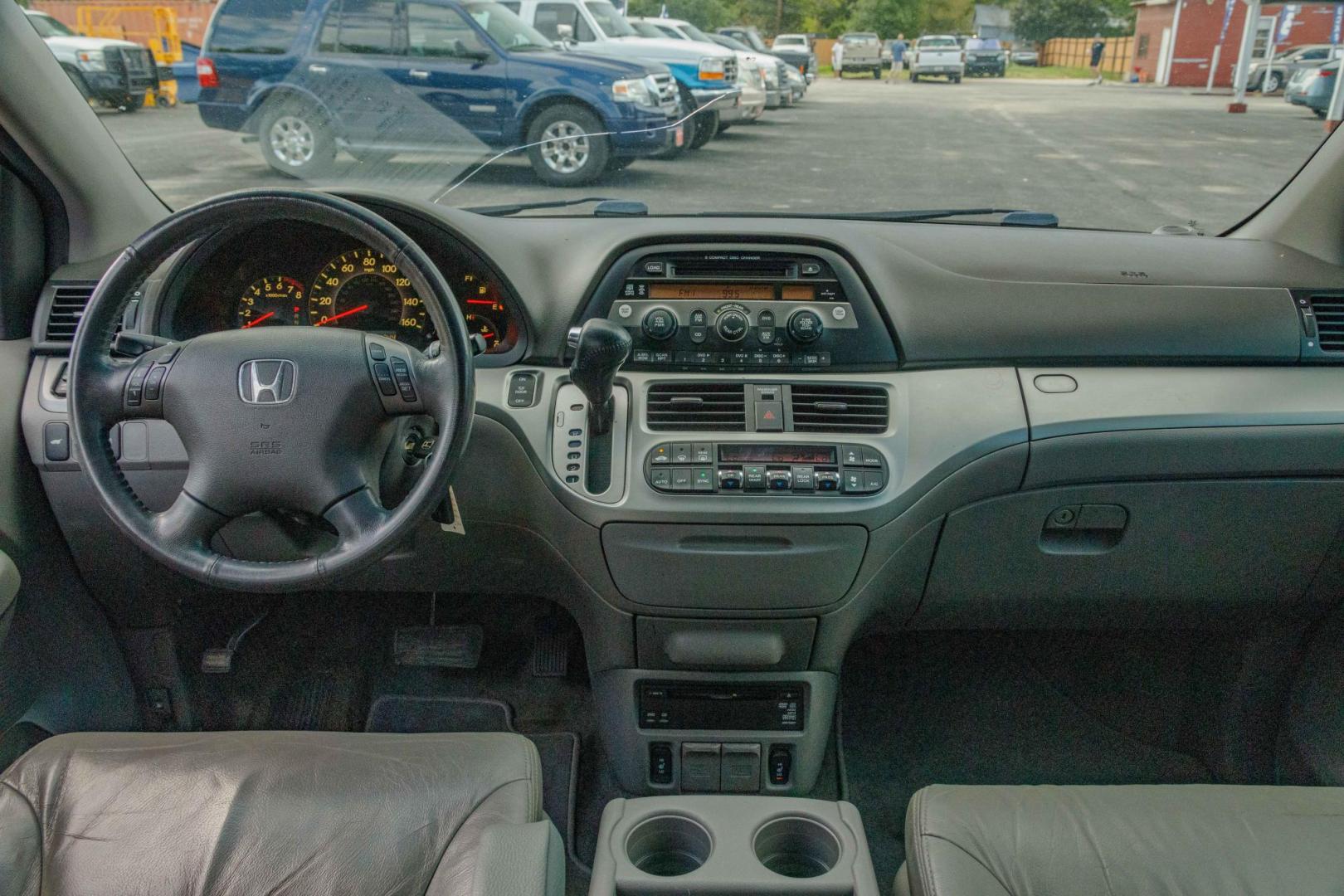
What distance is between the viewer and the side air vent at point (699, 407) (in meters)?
2.31

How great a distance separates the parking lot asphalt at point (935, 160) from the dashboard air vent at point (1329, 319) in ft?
1.03

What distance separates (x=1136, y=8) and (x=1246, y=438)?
1047 mm

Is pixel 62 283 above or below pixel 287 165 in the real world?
below

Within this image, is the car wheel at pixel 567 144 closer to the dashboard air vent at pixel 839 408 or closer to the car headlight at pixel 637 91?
the car headlight at pixel 637 91

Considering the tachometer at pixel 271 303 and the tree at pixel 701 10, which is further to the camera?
the tree at pixel 701 10

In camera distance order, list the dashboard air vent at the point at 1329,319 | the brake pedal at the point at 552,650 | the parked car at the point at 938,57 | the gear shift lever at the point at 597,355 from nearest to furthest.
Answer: the gear shift lever at the point at 597,355 → the dashboard air vent at the point at 1329,319 → the parked car at the point at 938,57 → the brake pedal at the point at 552,650

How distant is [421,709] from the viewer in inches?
120

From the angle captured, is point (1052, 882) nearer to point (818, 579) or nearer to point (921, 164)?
point (818, 579)

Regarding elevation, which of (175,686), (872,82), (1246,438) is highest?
(872,82)

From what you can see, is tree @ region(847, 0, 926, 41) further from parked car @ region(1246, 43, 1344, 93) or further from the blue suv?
parked car @ region(1246, 43, 1344, 93)

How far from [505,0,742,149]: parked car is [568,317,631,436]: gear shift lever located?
722mm

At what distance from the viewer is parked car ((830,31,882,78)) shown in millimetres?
2539

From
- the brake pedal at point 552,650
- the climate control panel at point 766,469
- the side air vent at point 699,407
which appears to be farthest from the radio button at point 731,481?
the brake pedal at point 552,650

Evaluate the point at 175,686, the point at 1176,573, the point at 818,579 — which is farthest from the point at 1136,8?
the point at 175,686
